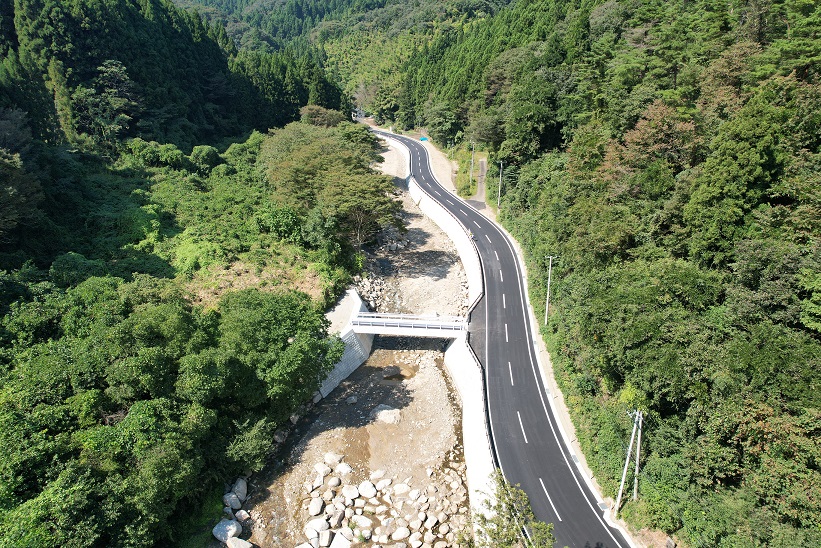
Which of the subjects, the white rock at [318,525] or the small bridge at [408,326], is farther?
the small bridge at [408,326]

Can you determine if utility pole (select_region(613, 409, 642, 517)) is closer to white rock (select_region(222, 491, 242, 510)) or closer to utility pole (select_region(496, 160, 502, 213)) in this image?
white rock (select_region(222, 491, 242, 510))

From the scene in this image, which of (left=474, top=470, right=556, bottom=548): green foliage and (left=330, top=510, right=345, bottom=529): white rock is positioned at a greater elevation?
(left=474, top=470, right=556, bottom=548): green foliage

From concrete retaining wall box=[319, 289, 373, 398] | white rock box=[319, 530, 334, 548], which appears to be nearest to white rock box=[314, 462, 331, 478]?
white rock box=[319, 530, 334, 548]

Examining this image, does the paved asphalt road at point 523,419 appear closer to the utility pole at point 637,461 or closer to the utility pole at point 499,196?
the utility pole at point 637,461

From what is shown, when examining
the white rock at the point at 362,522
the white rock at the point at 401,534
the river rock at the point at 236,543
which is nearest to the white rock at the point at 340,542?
the white rock at the point at 362,522

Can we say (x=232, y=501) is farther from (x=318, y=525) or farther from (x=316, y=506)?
(x=318, y=525)

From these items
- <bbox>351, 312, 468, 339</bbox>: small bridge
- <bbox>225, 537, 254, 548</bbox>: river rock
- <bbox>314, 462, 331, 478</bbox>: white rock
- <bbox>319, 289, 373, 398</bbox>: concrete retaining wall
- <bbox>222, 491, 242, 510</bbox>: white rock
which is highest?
<bbox>351, 312, 468, 339</bbox>: small bridge

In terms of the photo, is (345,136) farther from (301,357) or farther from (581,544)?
(581,544)
